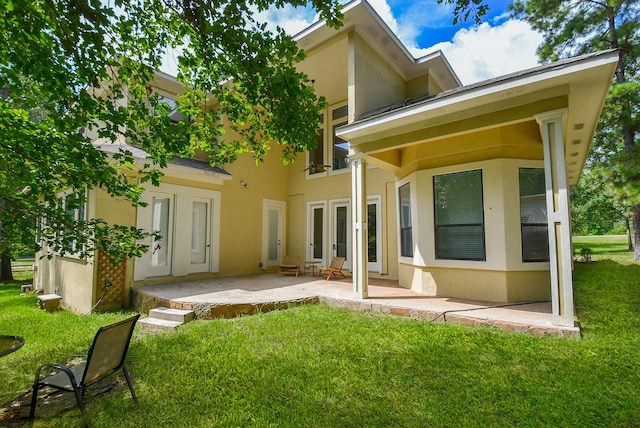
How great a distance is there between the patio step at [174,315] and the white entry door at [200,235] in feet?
10.3

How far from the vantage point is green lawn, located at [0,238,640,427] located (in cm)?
271

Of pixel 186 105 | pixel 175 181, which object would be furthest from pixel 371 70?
pixel 175 181

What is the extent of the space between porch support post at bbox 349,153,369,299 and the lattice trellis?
5.41 m

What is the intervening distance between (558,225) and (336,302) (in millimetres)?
3853

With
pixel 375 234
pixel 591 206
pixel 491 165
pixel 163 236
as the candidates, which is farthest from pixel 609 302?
pixel 591 206

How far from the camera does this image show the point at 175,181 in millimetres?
8570

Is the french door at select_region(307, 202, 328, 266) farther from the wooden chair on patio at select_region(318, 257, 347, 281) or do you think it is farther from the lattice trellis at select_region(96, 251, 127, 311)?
the lattice trellis at select_region(96, 251, 127, 311)

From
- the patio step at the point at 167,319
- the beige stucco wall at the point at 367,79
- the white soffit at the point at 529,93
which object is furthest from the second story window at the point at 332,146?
the patio step at the point at 167,319

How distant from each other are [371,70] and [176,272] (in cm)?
723

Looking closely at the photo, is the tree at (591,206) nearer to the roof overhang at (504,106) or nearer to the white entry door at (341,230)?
the white entry door at (341,230)

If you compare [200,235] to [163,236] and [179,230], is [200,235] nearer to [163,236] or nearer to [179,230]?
[179,230]

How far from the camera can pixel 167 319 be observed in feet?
18.6

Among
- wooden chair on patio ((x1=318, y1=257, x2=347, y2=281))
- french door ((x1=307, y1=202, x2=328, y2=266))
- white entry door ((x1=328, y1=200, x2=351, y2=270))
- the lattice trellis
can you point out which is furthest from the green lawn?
french door ((x1=307, y1=202, x2=328, y2=266))

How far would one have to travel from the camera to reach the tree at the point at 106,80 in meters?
2.94
